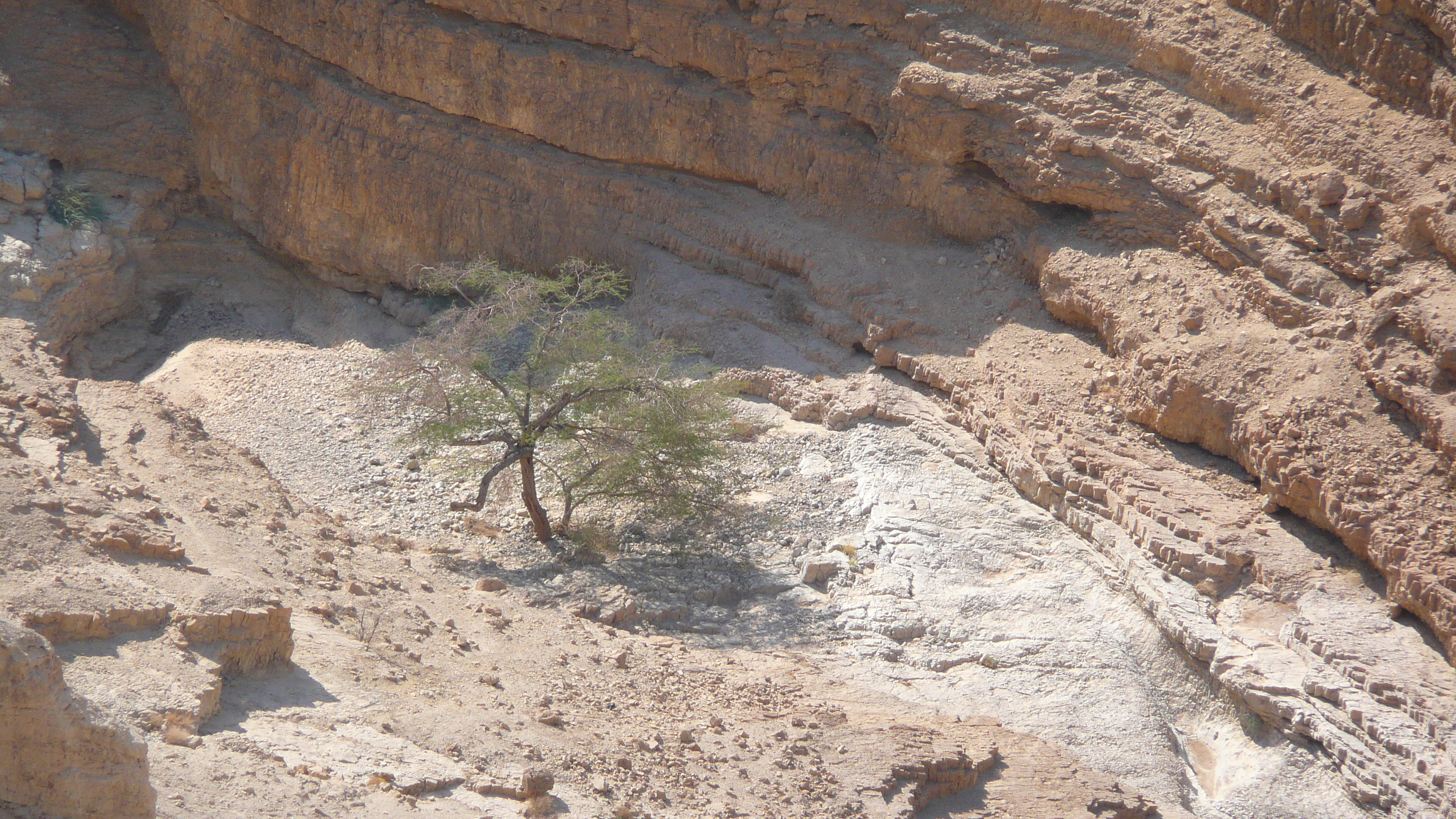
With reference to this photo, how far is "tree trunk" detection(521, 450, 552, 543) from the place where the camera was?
1184 centimetres

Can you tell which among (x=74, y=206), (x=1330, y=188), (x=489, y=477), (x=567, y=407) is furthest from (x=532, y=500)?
(x=74, y=206)

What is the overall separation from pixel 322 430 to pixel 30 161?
7.16 metres

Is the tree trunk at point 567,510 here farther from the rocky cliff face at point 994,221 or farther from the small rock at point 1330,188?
the small rock at point 1330,188

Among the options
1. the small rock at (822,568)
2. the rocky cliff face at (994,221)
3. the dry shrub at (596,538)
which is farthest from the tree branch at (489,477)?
the rocky cliff face at (994,221)

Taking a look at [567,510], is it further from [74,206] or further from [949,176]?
[74,206]

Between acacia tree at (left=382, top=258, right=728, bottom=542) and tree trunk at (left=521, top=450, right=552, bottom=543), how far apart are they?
0.5 inches

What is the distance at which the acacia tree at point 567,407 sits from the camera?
11648mm

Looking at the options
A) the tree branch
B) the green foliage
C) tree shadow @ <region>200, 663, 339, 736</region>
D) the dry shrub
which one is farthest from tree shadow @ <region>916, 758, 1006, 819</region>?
the green foliage

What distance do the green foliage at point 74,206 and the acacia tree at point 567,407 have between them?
7794 mm

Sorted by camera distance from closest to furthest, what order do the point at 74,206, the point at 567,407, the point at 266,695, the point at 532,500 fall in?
the point at 266,695
the point at 532,500
the point at 567,407
the point at 74,206

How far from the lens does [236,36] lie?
18.4 metres

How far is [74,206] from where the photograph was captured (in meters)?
16.9

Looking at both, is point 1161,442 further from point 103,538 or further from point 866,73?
point 103,538

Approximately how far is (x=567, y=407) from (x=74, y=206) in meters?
9.87
